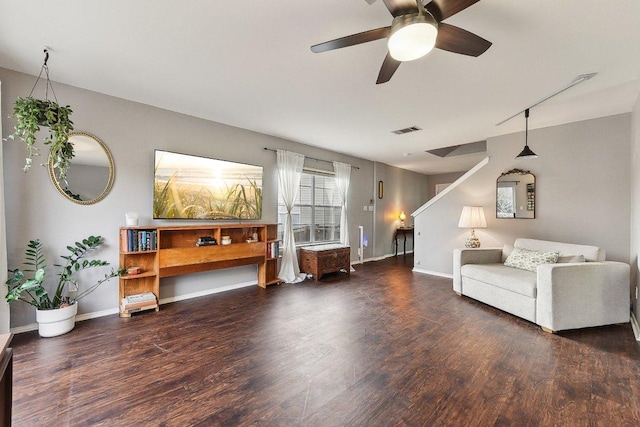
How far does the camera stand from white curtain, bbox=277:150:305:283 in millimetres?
4840

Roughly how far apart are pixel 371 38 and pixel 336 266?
4178mm

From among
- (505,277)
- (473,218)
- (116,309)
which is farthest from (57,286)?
(473,218)

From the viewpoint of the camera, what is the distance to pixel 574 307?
2.82 m

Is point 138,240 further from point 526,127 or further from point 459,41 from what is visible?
point 526,127

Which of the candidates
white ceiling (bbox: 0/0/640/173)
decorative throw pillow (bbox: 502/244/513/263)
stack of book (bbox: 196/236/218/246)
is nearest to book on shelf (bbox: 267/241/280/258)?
stack of book (bbox: 196/236/218/246)

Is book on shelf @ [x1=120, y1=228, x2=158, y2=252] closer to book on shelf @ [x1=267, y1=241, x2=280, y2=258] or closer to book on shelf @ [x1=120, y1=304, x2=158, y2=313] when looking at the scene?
book on shelf @ [x1=120, y1=304, x2=158, y2=313]

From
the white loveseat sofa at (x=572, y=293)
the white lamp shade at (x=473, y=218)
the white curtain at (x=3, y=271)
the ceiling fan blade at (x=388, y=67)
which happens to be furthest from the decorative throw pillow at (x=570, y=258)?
the white curtain at (x=3, y=271)

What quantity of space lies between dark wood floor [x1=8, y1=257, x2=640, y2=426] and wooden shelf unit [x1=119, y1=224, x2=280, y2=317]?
463 millimetres

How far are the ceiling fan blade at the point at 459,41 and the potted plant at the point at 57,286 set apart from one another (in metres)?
3.74

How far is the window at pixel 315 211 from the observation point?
544 cm

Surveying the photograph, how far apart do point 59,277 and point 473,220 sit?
18.7ft

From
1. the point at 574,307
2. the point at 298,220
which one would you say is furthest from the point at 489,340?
the point at 298,220

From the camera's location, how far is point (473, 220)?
15.1ft

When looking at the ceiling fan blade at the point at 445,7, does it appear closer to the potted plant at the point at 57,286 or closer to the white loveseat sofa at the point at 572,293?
the white loveseat sofa at the point at 572,293
